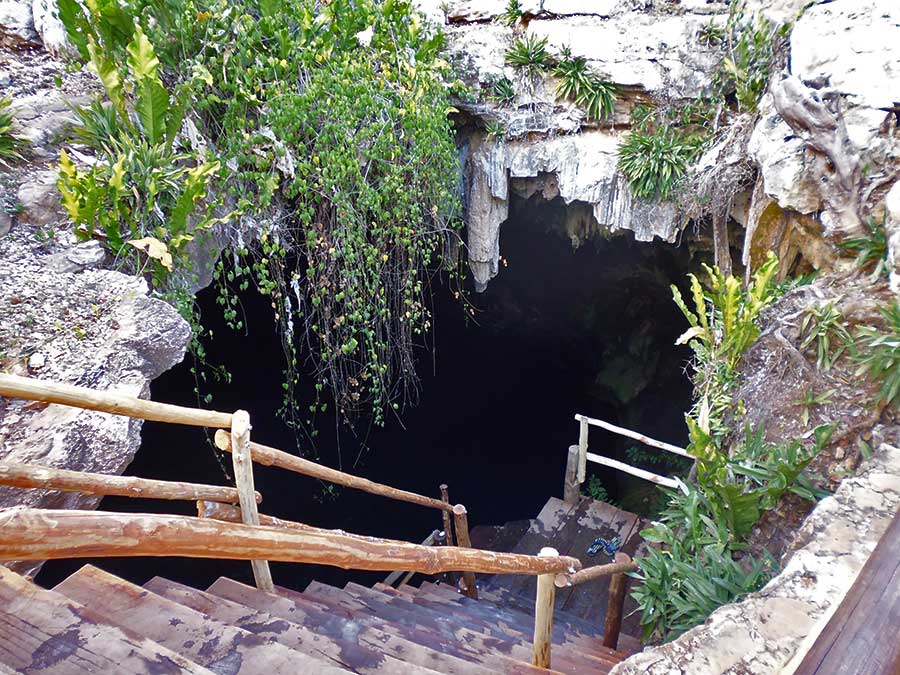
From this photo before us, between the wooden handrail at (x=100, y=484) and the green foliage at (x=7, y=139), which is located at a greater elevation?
the green foliage at (x=7, y=139)

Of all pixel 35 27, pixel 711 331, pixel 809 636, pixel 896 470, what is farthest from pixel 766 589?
pixel 35 27

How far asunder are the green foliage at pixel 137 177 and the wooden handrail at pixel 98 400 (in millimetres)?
1722

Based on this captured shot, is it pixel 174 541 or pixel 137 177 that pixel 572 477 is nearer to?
pixel 137 177

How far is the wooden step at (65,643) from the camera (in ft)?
4.45

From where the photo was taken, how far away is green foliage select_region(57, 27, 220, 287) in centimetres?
349

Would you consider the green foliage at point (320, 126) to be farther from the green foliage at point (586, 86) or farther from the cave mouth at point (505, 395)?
the cave mouth at point (505, 395)

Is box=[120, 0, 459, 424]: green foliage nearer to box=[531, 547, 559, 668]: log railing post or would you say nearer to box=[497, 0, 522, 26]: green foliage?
box=[497, 0, 522, 26]: green foliage

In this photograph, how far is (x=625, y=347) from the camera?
10.4 meters

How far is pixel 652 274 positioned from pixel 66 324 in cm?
821

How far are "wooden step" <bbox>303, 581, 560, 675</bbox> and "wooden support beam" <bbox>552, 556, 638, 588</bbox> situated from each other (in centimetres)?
42

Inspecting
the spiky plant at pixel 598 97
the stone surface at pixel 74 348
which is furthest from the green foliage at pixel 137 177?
the spiky plant at pixel 598 97

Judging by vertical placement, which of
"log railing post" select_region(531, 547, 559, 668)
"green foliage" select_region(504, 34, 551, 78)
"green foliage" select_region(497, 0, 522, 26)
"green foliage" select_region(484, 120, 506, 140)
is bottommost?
"log railing post" select_region(531, 547, 559, 668)

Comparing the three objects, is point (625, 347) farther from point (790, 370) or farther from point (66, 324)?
point (66, 324)

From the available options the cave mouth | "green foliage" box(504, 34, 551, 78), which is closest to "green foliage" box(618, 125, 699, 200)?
"green foliage" box(504, 34, 551, 78)
